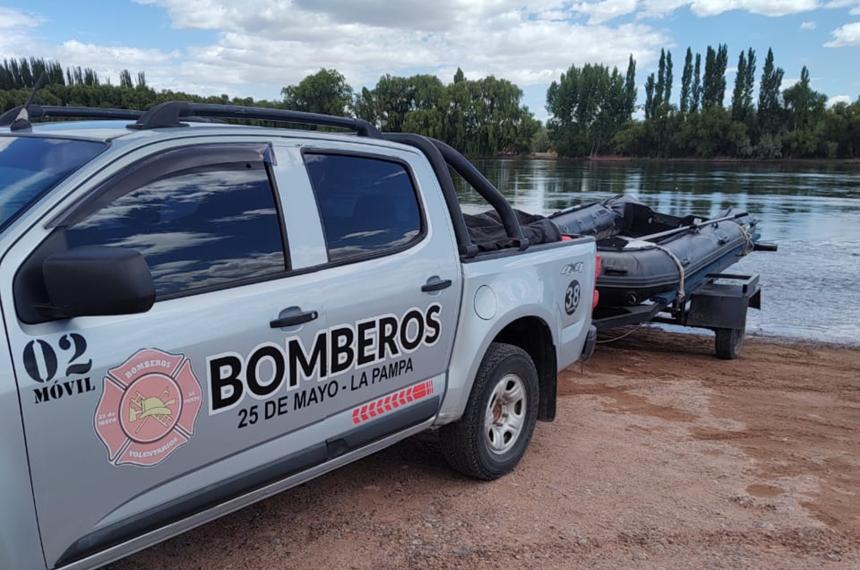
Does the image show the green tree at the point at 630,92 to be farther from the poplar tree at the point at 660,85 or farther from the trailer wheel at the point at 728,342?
the trailer wheel at the point at 728,342

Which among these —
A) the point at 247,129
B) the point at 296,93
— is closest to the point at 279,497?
the point at 247,129

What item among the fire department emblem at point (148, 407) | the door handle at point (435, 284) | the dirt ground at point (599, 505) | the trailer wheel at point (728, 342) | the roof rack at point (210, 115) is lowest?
the trailer wheel at point (728, 342)

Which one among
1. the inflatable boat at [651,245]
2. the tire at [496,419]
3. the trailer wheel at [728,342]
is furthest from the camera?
the trailer wheel at [728,342]

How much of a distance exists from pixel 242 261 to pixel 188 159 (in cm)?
42

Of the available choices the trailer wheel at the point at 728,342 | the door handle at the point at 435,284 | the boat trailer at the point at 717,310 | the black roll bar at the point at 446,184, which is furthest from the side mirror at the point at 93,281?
the trailer wheel at the point at 728,342

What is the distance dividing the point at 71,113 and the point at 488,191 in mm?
2270

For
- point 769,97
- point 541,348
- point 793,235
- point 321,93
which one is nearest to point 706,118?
point 769,97

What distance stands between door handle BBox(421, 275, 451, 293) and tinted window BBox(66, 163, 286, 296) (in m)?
0.85

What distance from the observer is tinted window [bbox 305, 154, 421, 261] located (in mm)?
3180

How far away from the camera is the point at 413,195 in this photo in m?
3.75

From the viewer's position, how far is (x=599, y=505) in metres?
3.98

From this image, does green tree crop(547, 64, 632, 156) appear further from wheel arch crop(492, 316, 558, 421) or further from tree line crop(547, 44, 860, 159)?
wheel arch crop(492, 316, 558, 421)

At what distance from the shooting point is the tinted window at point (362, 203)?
10.4 ft

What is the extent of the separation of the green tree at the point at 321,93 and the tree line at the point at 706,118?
36923mm
